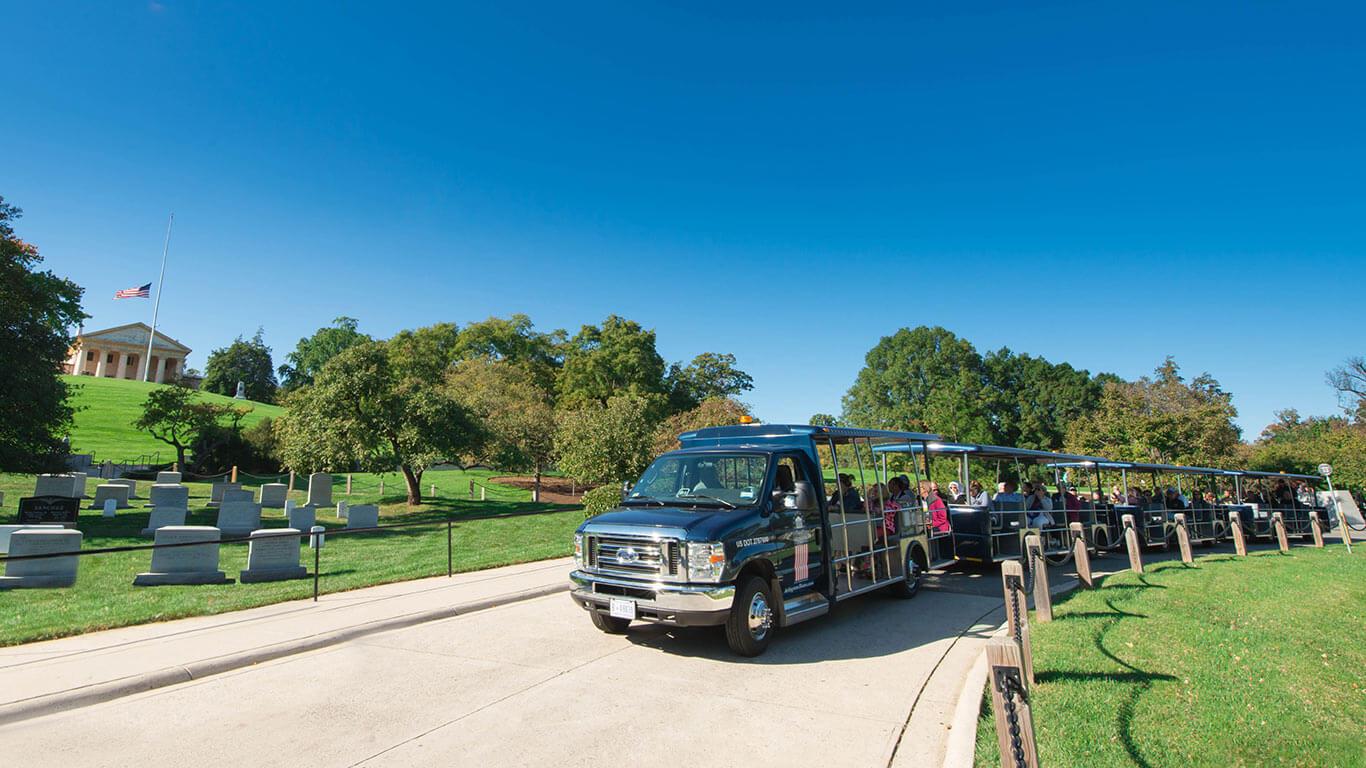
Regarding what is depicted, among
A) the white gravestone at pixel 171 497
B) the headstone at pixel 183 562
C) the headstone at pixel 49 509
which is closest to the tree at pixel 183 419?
the white gravestone at pixel 171 497

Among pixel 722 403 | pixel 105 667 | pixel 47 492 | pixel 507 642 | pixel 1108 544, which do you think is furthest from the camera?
pixel 722 403

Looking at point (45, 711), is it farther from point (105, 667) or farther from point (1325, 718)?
point (1325, 718)

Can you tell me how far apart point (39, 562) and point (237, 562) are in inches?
148

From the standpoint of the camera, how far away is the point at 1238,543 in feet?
55.2

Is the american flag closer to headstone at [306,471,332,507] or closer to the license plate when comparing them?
headstone at [306,471,332,507]

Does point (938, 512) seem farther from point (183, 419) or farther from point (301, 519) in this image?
point (183, 419)

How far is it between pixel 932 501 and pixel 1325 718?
7.05 meters

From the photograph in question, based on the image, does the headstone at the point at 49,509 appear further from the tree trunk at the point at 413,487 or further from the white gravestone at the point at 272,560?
the tree trunk at the point at 413,487

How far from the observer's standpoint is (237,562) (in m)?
14.4

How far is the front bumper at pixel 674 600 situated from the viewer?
6328 millimetres

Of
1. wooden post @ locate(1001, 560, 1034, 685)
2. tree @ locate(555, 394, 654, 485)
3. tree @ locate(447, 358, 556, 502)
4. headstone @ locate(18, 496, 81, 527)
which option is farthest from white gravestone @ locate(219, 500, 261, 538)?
wooden post @ locate(1001, 560, 1034, 685)

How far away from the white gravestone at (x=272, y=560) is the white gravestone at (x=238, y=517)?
8.25 metres

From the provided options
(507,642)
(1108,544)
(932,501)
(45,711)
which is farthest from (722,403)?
(45,711)

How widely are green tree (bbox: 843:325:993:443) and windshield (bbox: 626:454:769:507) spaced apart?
221 feet
